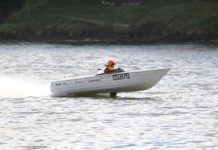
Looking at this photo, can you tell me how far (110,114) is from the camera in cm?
4403

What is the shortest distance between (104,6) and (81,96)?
8444 cm

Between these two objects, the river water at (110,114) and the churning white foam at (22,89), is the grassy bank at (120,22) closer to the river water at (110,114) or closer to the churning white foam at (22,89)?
the river water at (110,114)

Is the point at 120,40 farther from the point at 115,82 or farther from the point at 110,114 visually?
the point at 110,114

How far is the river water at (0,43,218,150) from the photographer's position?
36250 millimetres

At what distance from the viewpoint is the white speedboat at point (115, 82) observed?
1951 inches

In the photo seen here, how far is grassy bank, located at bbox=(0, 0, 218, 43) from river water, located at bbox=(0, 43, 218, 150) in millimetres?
37487

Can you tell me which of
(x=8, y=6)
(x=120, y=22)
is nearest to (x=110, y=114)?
(x=120, y=22)

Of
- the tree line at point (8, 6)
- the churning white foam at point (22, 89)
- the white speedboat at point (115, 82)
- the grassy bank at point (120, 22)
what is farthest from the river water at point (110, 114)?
the tree line at point (8, 6)

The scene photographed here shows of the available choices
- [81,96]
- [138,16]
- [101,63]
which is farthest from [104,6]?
[81,96]

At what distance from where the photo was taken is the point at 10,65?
276ft

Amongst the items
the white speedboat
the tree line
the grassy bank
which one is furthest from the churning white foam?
the tree line

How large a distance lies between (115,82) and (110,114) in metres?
5.84

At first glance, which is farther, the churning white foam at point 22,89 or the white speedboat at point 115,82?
the churning white foam at point 22,89

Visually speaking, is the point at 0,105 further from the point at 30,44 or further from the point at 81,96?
the point at 30,44
